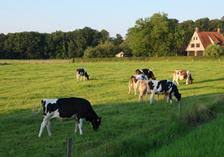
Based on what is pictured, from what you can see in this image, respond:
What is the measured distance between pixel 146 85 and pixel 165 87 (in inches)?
37.7

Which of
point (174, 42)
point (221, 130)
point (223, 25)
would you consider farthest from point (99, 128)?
point (223, 25)

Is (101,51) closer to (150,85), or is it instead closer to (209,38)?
(209,38)

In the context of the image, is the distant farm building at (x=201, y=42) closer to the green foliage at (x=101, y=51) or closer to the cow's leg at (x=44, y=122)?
the green foliage at (x=101, y=51)

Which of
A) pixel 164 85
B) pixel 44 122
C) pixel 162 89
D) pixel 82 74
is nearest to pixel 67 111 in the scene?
pixel 44 122

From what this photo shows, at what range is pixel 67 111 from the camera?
1467 cm

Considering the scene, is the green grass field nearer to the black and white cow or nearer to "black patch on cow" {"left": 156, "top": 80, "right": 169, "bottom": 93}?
the black and white cow

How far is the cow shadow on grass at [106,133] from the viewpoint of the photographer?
1160cm

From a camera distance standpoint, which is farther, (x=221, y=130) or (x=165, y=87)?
(x=165, y=87)

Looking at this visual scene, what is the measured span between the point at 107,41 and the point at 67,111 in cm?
13272

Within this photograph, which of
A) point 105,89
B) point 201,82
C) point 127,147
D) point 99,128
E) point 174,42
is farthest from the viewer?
point 174,42

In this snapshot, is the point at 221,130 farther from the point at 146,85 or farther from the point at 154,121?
the point at 146,85

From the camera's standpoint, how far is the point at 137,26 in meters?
120

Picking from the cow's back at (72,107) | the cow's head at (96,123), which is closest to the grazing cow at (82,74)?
the cow's head at (96,123)

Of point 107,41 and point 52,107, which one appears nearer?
point 52,107
